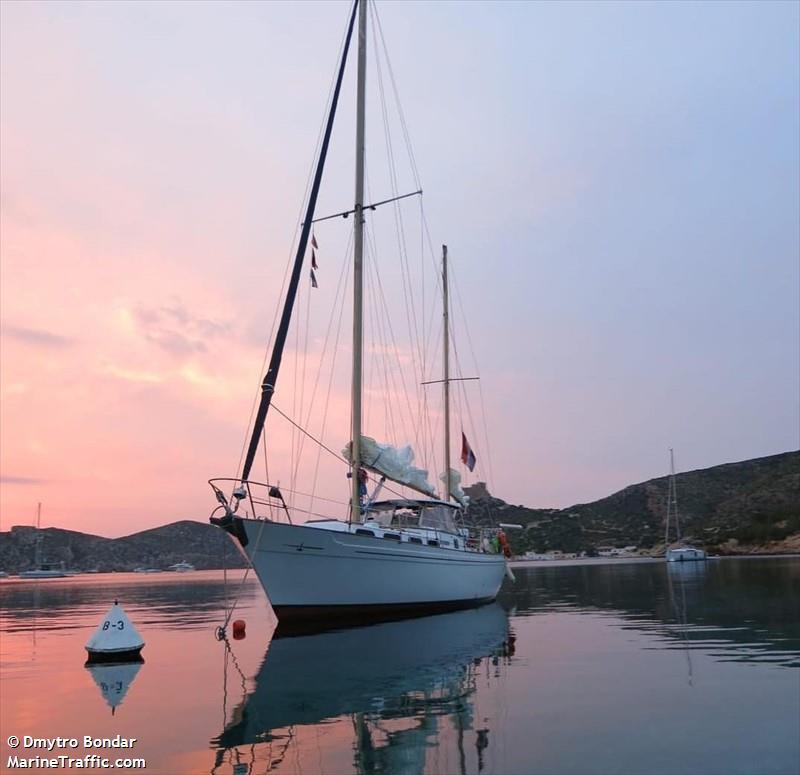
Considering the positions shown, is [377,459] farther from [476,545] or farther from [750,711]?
[750,711]

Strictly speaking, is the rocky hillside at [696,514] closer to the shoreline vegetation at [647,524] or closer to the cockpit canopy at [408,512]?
the shoreline vegetation at [647,524]

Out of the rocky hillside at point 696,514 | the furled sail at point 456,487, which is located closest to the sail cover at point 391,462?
the furled sail at point 456,487

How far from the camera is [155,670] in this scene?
15.1 m

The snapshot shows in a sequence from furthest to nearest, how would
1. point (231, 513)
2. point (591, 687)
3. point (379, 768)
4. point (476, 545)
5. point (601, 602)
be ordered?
point (476, 545) → point (601, 602) → point (231, 513) → point (591, 687) → point (379, 768)

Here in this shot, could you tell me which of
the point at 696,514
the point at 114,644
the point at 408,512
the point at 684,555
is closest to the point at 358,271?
the point at 408,512

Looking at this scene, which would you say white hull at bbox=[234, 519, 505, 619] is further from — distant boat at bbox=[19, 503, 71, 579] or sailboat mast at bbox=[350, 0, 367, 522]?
distant boat at bbox=[19, 503, 71, 579]

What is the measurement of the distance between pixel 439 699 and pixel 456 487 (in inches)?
1051

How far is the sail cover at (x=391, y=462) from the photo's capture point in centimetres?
2581

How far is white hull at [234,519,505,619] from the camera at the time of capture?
20953 mm

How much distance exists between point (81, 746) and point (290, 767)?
3078 millimetres

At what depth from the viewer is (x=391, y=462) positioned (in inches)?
1046

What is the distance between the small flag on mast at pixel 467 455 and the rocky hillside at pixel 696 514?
206 feet

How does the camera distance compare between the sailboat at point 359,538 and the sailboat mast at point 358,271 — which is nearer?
the sailboat at point 359,538

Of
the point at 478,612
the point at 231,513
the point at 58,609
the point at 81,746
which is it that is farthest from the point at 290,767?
the point at 58,609
